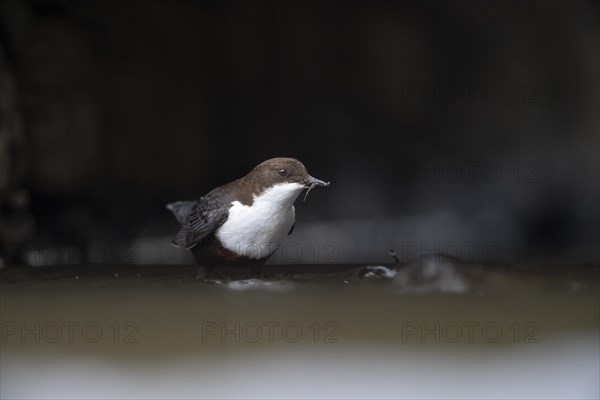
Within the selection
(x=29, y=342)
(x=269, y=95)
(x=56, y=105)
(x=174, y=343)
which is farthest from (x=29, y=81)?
(x=174, y=343)

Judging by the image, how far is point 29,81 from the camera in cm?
281

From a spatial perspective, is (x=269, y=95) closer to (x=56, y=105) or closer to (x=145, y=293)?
(x=56, y=105)

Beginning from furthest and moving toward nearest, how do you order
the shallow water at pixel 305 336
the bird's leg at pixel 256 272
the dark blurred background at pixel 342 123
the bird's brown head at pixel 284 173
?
the dark blurred background at pixel 342 123 → the bird's leg at pixel 256 272 → the bird's brown head at pixel 284 173 → the shallow water at pixel 305 336

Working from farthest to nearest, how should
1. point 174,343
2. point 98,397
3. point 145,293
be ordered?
point 145,293, point 174,343, point 98,397

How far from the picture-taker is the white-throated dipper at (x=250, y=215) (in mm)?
1944

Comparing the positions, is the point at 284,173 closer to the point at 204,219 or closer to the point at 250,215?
the point at 250,215

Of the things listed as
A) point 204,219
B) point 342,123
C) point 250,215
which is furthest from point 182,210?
point 342,123

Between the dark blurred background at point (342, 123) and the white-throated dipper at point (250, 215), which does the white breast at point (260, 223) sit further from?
the dark blurred background at point (342, 123)

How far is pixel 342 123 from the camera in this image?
3.06 metres

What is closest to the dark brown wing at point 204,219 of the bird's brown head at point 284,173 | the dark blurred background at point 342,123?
the bird's brown head at point 284,173

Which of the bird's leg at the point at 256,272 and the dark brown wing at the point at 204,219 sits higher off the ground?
the dark brown wing at the point at 204,219

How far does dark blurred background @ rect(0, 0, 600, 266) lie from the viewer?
2.92m

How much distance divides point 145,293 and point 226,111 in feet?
3.39

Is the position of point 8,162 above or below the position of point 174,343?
above
